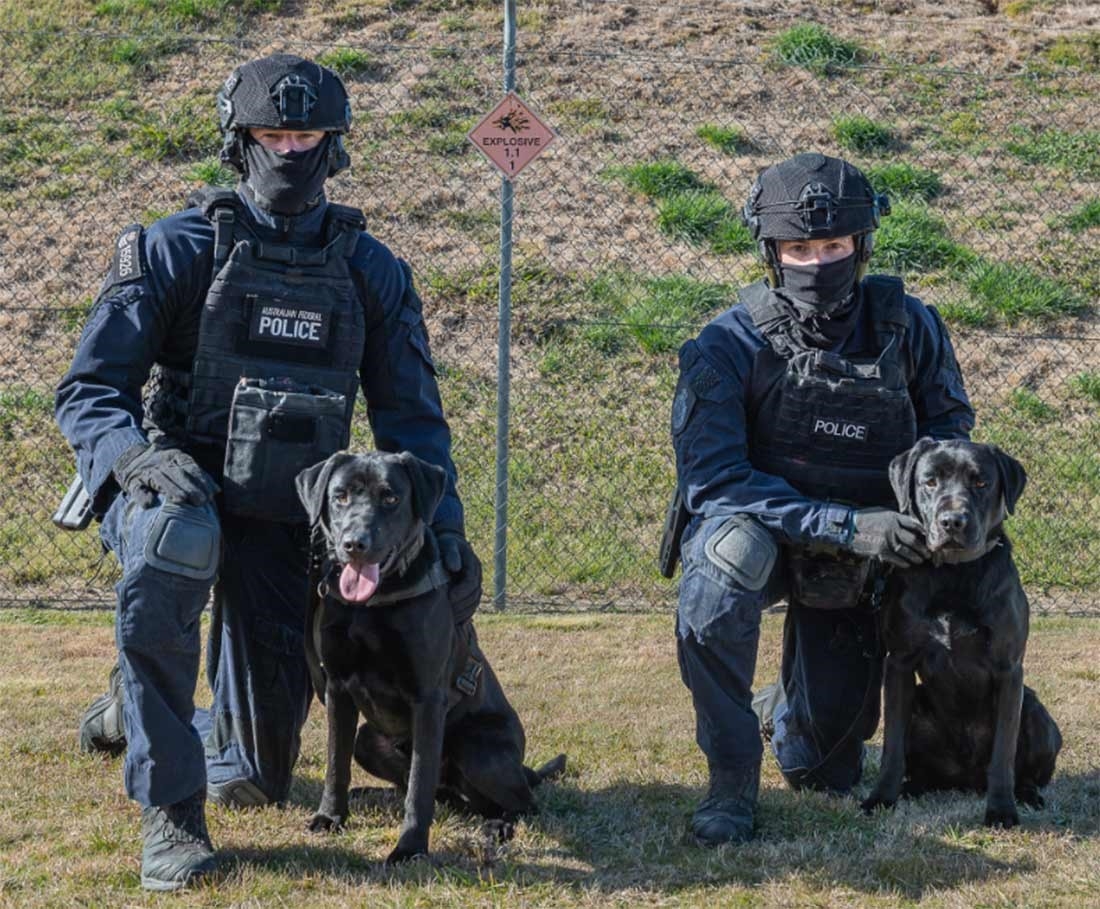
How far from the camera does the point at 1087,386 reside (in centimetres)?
964

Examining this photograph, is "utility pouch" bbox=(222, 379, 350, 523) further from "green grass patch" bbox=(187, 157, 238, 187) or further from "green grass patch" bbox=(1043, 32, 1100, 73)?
"green grass patch" bbox=(1043, 32, 1100, 73)

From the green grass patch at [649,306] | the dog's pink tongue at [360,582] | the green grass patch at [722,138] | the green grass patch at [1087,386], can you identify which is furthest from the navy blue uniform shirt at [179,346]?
the green grass patch at [722,138]

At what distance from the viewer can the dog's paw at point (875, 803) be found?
443 cm

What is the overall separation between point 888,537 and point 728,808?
34.0 inches

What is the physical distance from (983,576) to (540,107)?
8093mm

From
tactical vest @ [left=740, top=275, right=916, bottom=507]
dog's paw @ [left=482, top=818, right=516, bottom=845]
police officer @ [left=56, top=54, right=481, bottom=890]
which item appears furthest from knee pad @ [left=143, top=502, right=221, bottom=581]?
tactical vest @ [left=740, top=275, right=916, bottom=507]

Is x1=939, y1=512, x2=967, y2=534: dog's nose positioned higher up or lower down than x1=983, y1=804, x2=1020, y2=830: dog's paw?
higher up

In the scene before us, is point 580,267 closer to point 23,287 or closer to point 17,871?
point 23,287

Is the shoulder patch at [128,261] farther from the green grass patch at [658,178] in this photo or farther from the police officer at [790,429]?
the green grass patch at [658,178]

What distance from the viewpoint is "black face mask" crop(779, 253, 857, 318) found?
14.7 feet

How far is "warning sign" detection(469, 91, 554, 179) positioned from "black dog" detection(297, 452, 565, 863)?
10.5ft

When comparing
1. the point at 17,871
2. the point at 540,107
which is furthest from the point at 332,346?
the point at 540,107

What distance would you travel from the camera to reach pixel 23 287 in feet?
33.8

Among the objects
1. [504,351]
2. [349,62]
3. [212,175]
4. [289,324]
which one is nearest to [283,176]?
[289,324]
